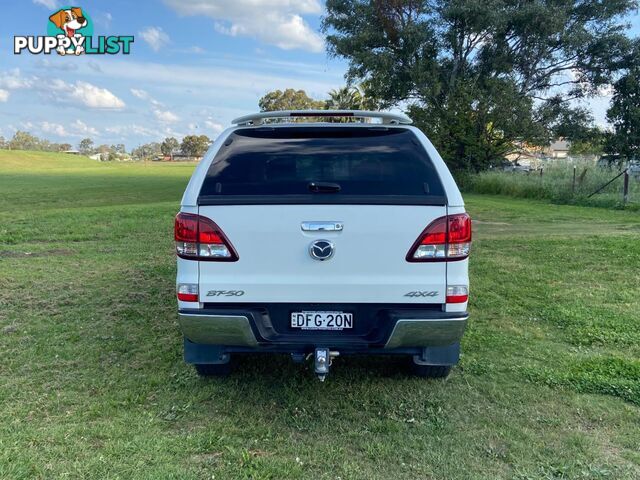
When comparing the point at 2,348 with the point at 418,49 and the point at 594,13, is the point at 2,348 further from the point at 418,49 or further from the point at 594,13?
the point at 594,13

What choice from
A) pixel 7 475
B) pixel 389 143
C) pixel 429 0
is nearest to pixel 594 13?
pixel 429 0

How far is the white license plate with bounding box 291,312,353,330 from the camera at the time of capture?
3102 millimetres

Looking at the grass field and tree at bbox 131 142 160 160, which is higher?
tree at bbox 131 142 160 160

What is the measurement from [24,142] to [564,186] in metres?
131

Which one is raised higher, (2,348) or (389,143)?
(389,143)

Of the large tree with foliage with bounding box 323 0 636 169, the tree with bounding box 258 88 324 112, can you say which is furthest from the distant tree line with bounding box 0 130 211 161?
the large tree with foliage with bounding box 323 0 636 169

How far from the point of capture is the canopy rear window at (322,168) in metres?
3.06

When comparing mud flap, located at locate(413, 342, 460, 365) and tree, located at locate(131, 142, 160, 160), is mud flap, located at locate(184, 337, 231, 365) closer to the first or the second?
mud flap, located at locate(413, 342, 460, 365)

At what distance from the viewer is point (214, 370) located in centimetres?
386

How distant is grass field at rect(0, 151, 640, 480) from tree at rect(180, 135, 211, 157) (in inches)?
4543

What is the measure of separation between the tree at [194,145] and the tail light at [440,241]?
118m

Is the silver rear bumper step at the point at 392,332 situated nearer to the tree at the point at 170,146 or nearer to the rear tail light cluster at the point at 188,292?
the rear tail light cluster at the point at 188,292

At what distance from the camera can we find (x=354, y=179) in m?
3.18

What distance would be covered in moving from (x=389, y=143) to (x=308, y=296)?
1.16m
